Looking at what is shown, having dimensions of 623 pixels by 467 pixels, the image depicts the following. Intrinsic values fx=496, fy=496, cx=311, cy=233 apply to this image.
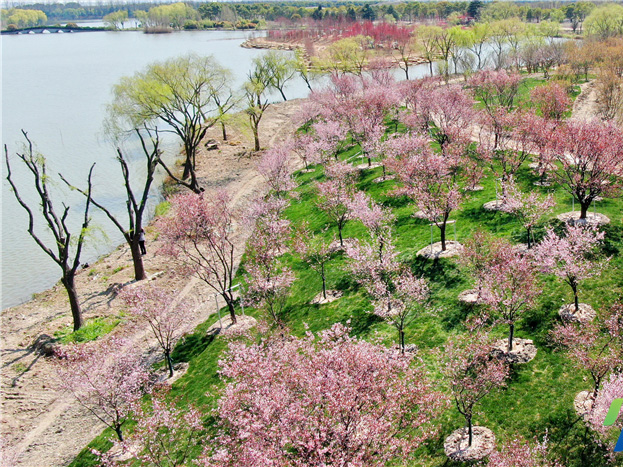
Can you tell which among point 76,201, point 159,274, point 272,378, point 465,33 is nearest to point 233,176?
point 76,201

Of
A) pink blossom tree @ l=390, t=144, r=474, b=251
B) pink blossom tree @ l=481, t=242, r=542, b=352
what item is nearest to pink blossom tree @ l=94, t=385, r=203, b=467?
pink blossom tree @ l=481, t=242, r=542, b=352

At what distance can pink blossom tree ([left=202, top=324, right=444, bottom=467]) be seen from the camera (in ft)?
40.8

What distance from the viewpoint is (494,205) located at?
31.8m

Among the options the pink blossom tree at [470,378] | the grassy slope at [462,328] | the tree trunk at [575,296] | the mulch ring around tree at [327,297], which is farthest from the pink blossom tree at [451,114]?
the pink blossom tree at [470,378]

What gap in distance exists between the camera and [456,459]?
1562 centimetres

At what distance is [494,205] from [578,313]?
1242cm

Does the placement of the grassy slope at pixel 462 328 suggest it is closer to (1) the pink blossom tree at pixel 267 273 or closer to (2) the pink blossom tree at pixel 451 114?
(1) the pink blossom tree at pixel 267 273

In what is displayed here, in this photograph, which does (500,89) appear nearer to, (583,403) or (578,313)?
(578,313)

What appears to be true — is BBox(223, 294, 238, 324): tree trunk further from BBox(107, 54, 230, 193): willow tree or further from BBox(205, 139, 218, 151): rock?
BBox(205, 139, 218, 151): rock

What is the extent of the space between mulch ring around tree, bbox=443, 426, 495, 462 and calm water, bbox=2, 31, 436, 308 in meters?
23.2

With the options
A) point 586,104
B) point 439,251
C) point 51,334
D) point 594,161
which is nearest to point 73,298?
point 51,334

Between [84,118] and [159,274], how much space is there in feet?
167

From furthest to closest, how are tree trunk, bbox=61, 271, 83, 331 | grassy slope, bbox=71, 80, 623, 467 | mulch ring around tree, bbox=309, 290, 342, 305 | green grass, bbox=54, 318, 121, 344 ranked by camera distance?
tree trunk, bbox=61, 271, 83, 331
green grass, bbox=54, 318, 121, 344
mulch ring around tree, bbox=309, 290, 342, 305
grassy slope, bbox=71, 80, 623, 467

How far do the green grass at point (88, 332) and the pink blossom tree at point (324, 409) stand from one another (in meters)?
16.2
